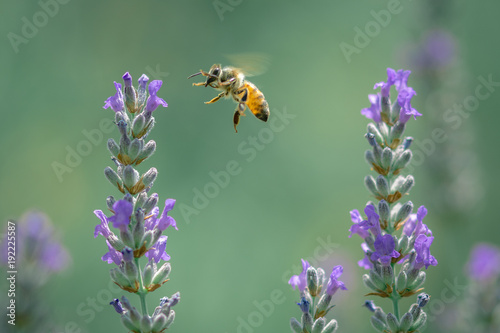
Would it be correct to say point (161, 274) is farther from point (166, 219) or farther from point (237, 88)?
point (237, 88)

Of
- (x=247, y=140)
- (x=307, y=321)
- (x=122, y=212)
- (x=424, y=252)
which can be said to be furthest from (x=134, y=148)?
(x=247, y=140)

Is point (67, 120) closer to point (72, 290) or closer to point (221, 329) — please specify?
point (72, 290)

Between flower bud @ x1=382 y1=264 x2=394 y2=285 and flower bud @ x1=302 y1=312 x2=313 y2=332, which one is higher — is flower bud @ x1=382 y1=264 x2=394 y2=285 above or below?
above

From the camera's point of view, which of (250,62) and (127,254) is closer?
(127,254)

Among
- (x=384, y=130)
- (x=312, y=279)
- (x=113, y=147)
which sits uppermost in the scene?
(x=384, y=130)

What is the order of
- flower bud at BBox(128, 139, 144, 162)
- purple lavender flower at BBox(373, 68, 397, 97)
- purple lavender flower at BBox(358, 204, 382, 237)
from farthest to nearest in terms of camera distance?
purple lavender flower at BBox(373, 68, 397, 97), flower bud at BBox(128, 139, 144, 162), purple lavender flower at BBox(358, 204, 382, 237)

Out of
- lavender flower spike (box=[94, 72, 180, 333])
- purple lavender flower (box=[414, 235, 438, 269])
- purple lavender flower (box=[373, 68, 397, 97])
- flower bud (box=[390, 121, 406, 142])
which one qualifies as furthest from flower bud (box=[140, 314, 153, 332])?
purple lavender flower (box=[373, 68, 397, 97])

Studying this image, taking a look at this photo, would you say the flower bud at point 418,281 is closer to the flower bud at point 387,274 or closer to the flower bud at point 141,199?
the flower bud at point 387,274

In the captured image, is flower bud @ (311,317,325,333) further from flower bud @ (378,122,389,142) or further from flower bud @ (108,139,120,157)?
flower bud @ (108,139,120,157)
